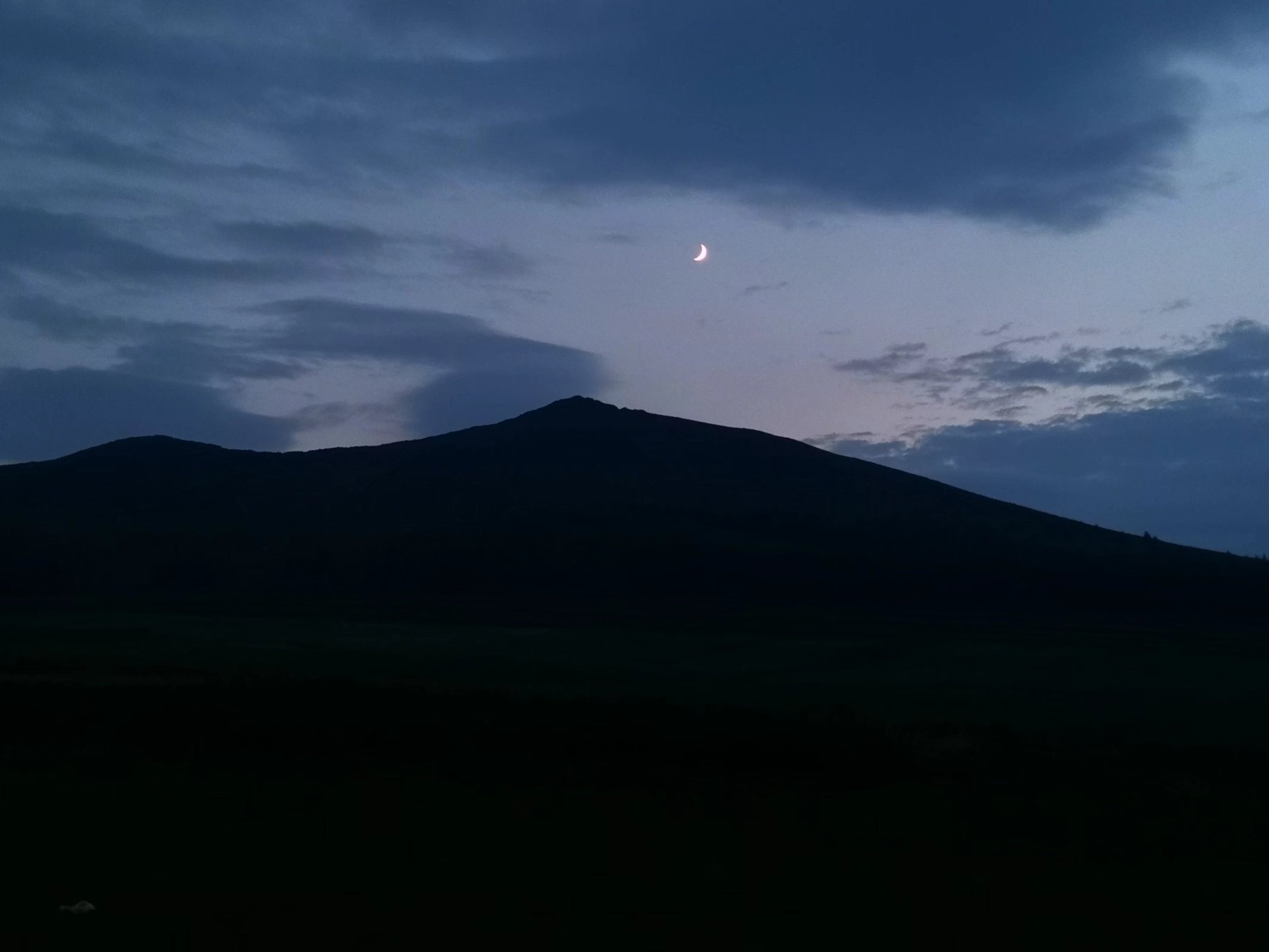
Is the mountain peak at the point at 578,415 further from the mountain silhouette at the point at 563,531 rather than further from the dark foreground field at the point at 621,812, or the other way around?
the dark foreground field at the point at 621,812

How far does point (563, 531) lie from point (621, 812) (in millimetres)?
73911

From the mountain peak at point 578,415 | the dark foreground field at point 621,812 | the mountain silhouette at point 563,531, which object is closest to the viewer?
the dark foreground field at point 621,812

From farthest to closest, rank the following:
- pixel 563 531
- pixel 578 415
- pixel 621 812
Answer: pixel 578 415, pixel 563 531, pixel 621 812

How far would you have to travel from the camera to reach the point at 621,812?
17.6m

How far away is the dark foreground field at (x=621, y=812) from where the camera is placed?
483 inches

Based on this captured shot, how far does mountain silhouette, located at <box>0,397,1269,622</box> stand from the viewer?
79.8m

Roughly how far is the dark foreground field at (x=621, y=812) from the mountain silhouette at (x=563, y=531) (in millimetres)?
44107

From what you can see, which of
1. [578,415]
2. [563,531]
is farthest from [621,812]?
[578,415]

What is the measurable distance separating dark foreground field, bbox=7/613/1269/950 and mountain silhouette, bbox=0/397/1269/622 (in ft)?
145

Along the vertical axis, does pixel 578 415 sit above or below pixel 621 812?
above

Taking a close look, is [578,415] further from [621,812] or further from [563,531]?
[621,812]

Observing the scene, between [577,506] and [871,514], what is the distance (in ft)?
75.1

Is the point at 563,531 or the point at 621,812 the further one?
the point at 563,531

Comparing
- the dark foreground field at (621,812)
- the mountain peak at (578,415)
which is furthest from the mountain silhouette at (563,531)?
the dark foreground field at (621,812)
